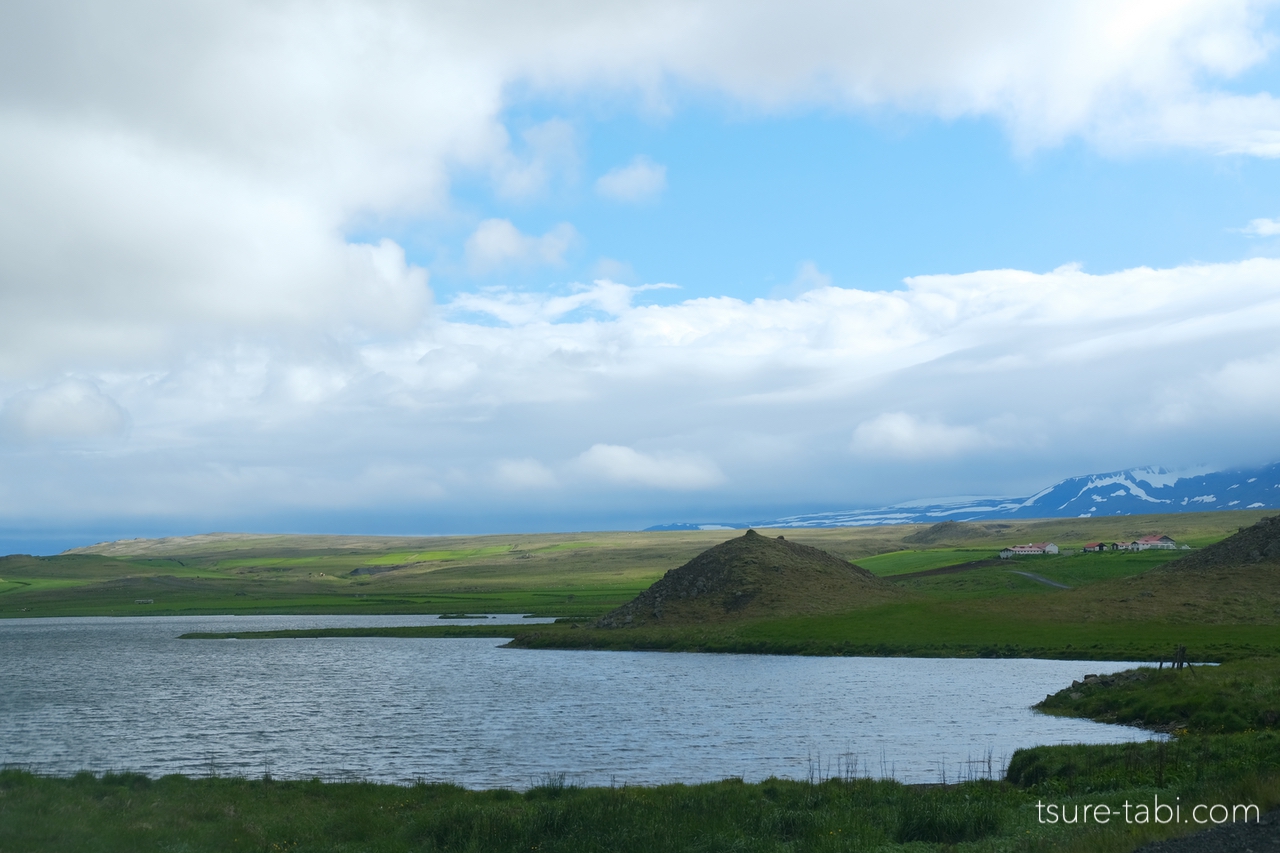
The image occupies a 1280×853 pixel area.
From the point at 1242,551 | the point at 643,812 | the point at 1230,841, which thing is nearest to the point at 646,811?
the point at 643,812

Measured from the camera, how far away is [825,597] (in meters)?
115

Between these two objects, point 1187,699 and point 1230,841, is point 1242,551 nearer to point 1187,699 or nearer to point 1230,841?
point 1187,699

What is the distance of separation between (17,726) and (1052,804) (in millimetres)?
52065

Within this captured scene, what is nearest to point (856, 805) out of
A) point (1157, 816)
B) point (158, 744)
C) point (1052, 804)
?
point (1052, 804)

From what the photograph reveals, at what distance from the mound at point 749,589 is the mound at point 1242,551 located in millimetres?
32776

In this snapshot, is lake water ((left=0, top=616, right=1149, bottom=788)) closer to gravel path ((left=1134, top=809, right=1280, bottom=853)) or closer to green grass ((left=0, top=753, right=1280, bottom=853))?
green grass ((left=0, top=753, right=1280, bottom=853))

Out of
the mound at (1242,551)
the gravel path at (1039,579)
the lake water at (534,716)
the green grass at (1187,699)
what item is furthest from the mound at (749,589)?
the green grass at (1187,699)

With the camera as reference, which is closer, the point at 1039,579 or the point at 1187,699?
the point at 1187,699

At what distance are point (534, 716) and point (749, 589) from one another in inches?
2487

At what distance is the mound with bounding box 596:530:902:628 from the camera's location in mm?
111188

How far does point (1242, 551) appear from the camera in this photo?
109438mm

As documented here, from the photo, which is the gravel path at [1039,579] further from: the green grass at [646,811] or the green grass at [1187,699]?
the green grass at [646,811]

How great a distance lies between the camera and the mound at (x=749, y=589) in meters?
111

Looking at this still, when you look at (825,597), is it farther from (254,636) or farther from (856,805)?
(856,805)
